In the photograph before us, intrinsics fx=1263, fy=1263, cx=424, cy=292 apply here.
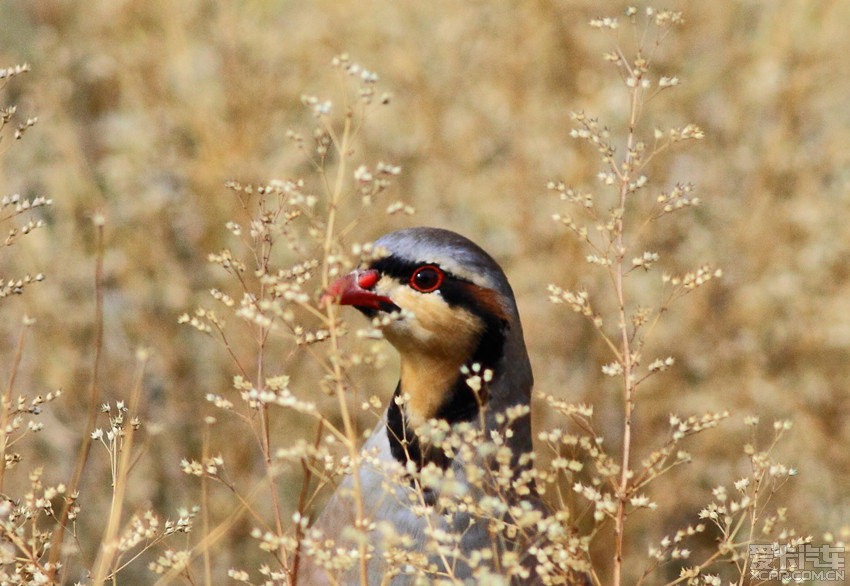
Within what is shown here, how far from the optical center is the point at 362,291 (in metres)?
3.17

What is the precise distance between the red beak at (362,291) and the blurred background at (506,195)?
9.97ft

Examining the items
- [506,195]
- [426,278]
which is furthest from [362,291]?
[506,195]

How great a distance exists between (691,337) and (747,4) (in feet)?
6.05

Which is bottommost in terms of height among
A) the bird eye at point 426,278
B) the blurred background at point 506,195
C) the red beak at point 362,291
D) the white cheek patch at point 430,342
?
the white cheek patch at point 430,342

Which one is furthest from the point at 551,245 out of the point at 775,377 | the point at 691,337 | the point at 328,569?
the point at 328,569

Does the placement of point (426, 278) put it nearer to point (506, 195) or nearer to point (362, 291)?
point (362, 291)

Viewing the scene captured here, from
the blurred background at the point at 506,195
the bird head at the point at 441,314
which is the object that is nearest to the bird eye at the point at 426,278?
the bird head at the point at 441,314

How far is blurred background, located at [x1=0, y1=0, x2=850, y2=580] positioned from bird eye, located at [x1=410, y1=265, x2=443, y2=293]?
3032 millimetres

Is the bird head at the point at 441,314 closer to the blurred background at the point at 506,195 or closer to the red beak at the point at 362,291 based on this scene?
the red beak at the point at 362,291

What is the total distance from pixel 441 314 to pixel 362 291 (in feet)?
0.68

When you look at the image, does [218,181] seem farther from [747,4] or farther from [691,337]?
[747,4]

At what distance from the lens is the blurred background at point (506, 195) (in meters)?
6.33

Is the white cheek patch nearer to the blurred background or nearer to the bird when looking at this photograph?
the bird

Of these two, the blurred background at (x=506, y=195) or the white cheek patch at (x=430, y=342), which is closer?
the white cheek patch at (x=430, y=342)
